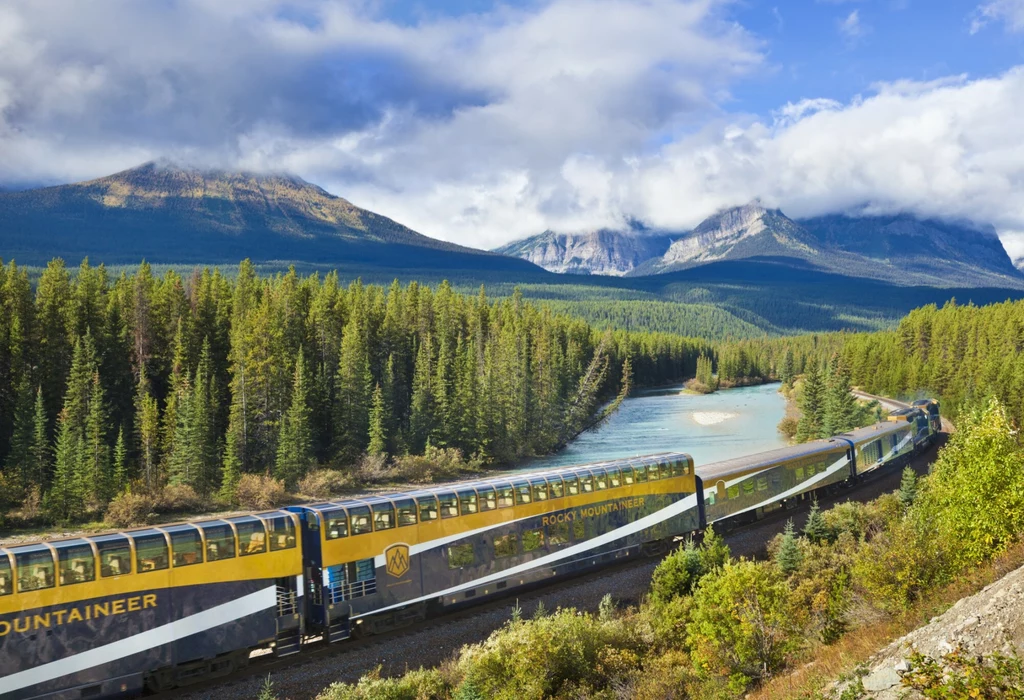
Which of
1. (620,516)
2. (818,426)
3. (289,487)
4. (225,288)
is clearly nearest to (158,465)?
(289,487)

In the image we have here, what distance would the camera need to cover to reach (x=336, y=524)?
24.4m

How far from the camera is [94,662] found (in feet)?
63.4

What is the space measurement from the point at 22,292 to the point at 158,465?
53.3 feet

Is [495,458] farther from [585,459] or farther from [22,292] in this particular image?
[22,292]

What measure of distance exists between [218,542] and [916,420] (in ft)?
199

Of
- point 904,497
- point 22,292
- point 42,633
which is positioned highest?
point 22,292

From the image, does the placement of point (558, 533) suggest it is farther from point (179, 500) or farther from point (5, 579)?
point (179, 500)

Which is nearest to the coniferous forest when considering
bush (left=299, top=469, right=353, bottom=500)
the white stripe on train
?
bush (left=299, top=469, right=353, bottom=500)

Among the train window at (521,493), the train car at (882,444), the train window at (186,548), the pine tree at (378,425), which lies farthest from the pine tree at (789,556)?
the pine tree at (378,425)

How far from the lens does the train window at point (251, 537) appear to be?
22.4 meters

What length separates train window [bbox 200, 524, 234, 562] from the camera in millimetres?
21688

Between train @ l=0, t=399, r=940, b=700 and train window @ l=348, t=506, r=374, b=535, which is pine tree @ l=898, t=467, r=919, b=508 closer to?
train @ l=0, t=399, r=940, b=700

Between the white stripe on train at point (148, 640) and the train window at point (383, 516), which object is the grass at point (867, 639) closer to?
the train window at point (383, 516)

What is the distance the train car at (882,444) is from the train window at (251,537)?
137 ft
